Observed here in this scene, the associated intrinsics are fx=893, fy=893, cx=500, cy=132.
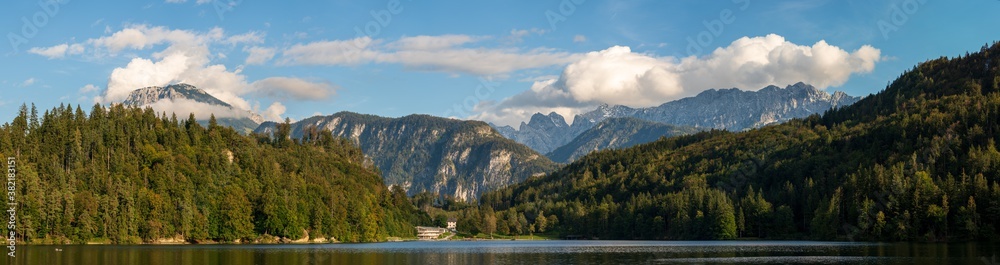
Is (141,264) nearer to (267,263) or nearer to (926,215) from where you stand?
(267,263)

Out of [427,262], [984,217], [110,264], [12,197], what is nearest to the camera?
[110,264]

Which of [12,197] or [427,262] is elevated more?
[12,197]

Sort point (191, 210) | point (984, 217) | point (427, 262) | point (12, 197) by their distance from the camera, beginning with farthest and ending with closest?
point (191, 210) < point (984, 217) < point (12, 197) < point (427, 262)

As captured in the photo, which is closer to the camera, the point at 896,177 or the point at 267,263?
the point at 267,263

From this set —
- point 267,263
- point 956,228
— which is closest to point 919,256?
point 956,228

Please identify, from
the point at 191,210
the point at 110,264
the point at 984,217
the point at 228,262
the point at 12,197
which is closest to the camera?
the point at 110,264

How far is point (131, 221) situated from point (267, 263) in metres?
89.6

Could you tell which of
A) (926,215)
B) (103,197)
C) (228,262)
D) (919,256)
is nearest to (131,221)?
(103,197)

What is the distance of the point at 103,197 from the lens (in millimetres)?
183875

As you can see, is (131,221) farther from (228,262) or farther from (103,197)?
(228,262)

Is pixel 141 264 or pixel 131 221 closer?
pixel 141 264

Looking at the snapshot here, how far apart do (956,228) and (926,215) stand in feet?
18.9

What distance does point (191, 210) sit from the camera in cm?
19775

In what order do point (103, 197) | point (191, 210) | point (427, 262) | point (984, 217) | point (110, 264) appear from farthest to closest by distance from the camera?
point (191, 210)
point (103, 197)
point (984, 217)
point (427, 262)
point (110, 264)
